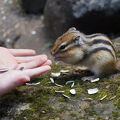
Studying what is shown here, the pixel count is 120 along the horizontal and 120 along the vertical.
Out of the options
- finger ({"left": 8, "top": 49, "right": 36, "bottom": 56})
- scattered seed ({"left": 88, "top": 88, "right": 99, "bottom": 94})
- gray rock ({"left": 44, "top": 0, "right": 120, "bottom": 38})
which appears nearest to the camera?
scattered seed ({"left": 88, "top": 88, "right": 99, "bottom": 94})

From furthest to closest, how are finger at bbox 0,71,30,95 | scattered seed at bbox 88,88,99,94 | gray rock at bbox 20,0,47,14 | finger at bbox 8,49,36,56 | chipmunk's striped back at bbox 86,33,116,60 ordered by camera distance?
1. gray rock at bbox 20,0,47,14
2. finger at bbox 8,49,36,56
3. chipmunk's striped back at bbox 86,33,116,60
4. scattered seed at bbox 88,88,99,94
5. finger at bbox 0,71,30,95

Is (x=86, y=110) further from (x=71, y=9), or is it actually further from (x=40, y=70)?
(x=71, y=9)

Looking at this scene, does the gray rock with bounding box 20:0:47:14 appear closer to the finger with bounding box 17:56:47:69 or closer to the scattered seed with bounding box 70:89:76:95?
the finger with bounding box 17:56:47:69

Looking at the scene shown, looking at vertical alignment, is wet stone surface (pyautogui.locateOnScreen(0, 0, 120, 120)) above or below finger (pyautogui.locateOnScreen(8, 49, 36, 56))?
below

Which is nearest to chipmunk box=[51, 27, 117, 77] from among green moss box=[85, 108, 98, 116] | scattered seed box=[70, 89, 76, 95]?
scattered seed box=[70, 89, 76, 95]

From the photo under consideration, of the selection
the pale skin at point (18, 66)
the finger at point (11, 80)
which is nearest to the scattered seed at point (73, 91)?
the pale skin at point (18, 66)

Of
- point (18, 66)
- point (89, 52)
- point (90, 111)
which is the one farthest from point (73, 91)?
point (18, 66)
